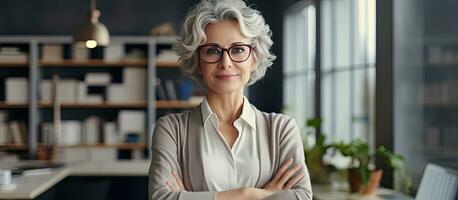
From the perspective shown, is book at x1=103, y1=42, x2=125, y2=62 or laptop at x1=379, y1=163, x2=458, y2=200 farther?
book at x1=103, y1=42, x2=125, y2=62

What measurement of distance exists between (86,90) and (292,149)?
19.4 ft

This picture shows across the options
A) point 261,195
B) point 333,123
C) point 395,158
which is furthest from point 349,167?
point 261,195

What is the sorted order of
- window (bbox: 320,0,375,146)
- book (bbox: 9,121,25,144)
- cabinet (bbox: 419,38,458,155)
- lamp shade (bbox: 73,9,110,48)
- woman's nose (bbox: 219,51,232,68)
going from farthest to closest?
book (bbox: 9,121,25,144) → lamp shade (bbox: 73,9,110,48) → window (bbox: 320,0,375,146) → cabinet (bbox: 419,38,458,155) → woman's nose (bbox: 219,51,232,68)

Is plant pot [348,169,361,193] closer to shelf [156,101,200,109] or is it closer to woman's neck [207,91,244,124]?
woman's neck [207,91,244,124]

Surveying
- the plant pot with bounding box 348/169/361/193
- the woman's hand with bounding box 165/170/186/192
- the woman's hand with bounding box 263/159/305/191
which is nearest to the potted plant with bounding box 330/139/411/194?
the plant pot with bounding box 348/169/361/193

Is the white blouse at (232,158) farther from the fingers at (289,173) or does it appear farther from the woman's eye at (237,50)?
the woman's eye at (237,50)

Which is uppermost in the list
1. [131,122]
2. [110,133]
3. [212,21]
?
[212,21]

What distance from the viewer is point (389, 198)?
351 cm

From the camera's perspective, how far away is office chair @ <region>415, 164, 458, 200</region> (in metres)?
2.92

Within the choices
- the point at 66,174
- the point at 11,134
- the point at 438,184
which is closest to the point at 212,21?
the point at 438,184

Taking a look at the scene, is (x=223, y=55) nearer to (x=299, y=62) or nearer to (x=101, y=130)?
(x=299, y=62)

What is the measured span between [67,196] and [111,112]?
105 inches

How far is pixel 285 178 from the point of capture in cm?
157

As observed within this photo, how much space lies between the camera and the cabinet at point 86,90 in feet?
23.1
